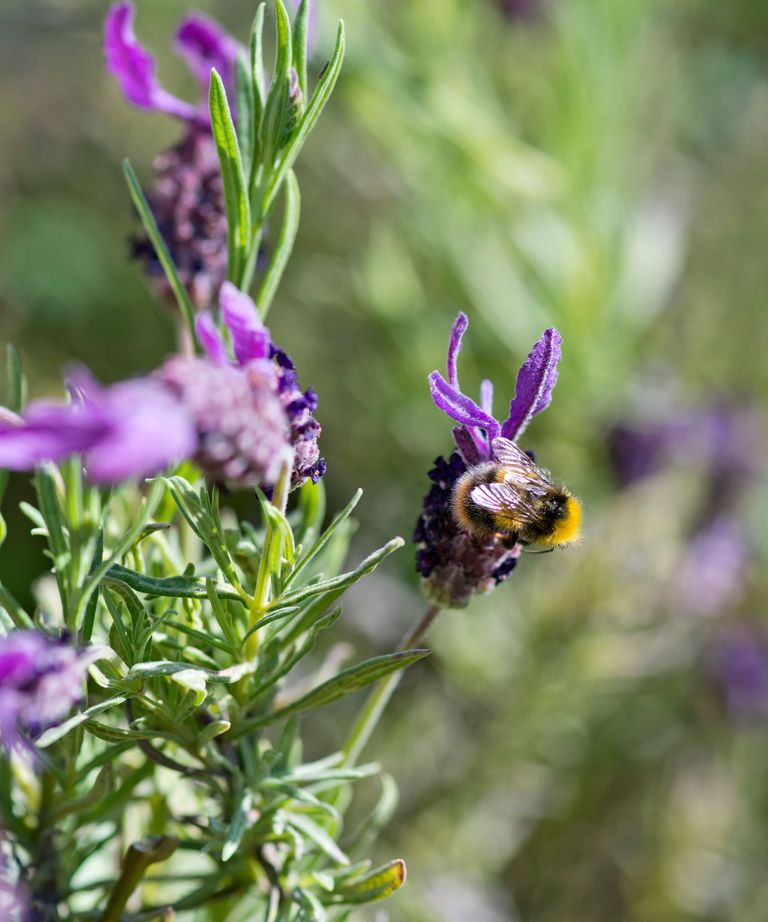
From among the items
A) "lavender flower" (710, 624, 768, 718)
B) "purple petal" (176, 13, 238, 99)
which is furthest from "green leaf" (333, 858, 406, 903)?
"lavender flower" (710, 624, 768, 718)

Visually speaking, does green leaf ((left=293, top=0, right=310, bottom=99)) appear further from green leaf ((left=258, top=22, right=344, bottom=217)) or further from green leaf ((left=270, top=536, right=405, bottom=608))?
green leaf ((left=270, top=536, right=405, bottom=608))

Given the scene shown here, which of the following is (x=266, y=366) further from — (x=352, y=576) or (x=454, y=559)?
(x=454, y=559)

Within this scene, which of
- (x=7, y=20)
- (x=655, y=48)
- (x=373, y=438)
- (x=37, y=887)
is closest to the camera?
(x=37, y=887)

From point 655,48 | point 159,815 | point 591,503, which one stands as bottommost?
point 591,503

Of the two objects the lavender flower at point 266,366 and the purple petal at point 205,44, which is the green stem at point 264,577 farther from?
the purple petal at point 205,44

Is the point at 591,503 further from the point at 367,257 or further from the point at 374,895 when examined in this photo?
the point at 374,895

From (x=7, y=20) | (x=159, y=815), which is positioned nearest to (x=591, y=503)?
(x=159, y=815)

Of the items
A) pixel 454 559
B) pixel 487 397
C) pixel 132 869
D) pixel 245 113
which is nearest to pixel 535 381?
pixel 487 397
